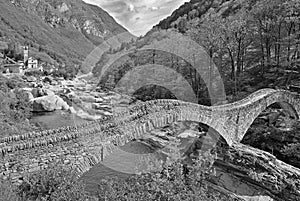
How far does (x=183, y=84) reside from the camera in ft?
114

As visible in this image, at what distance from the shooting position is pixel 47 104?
3728 cm

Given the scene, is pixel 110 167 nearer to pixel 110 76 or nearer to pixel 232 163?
pixel 232 163

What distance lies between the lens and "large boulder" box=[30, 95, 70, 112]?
36938 mm

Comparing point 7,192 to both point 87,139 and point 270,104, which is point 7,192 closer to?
point 87,139

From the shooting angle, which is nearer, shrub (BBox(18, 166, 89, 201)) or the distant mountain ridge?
shrub (BBox(18, 166, 89, 201))

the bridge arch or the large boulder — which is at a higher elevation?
the bridge arch

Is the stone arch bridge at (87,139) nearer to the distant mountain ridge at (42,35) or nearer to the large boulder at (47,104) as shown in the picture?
the large boulder at (47,104)

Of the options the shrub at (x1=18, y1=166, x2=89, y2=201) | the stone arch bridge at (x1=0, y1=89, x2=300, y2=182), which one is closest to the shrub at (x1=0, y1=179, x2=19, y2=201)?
the shrub at (x1=18, y1=166, x2=89, y2=201)

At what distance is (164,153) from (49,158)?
1362 cm

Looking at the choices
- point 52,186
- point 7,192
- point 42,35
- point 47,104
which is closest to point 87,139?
point 52,186

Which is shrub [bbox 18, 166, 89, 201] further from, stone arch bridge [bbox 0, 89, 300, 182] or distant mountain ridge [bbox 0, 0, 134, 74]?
distant mountain ridge [bbox 0, 0, 134, 74]

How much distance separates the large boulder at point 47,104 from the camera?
36938 mm

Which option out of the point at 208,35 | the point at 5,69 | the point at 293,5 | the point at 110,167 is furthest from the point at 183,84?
the point at 5,69

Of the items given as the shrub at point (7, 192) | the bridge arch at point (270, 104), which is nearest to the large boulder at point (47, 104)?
the bridge arch at point (270, 104)
